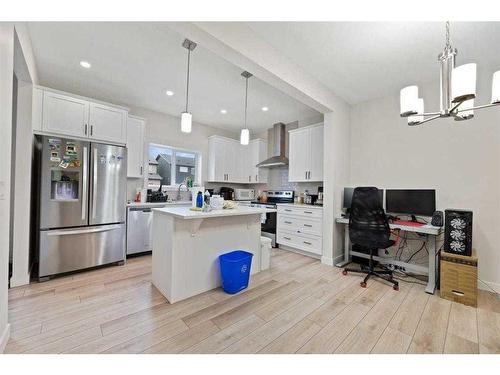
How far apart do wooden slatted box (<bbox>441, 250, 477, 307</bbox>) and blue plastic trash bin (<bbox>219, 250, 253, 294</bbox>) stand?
218 cm

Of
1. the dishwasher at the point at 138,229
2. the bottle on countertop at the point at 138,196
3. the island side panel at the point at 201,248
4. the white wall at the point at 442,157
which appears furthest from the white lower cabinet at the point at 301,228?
the bottle on countertop at the point at 138,196

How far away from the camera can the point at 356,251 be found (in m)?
3.46

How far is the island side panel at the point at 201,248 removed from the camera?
2.19 meters

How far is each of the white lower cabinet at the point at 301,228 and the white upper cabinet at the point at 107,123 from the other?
3.02 meters

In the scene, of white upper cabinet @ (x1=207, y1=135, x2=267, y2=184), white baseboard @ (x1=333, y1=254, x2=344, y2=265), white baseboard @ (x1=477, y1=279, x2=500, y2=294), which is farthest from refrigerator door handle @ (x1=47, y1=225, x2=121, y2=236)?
white baseboard @ (x1=477, y1=279, x2=500, y2=294)

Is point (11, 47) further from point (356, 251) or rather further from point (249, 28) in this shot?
point (356, 251)

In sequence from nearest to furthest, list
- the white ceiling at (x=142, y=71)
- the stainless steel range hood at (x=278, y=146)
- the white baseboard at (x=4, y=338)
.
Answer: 1. the white baseboard at (x=4, y=338)
2. the white ceiling at (x=142, y=71)
3. the stainless steel range hood at (x=278, y=146)

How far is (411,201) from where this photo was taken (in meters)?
3.01

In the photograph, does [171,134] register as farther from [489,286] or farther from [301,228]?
[489,286]

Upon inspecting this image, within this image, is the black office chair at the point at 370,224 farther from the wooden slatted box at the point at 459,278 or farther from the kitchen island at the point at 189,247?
the kitchen island at the point at 189,247

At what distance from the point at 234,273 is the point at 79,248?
213 centimetres

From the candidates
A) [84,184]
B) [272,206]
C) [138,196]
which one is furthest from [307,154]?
[84,184]
